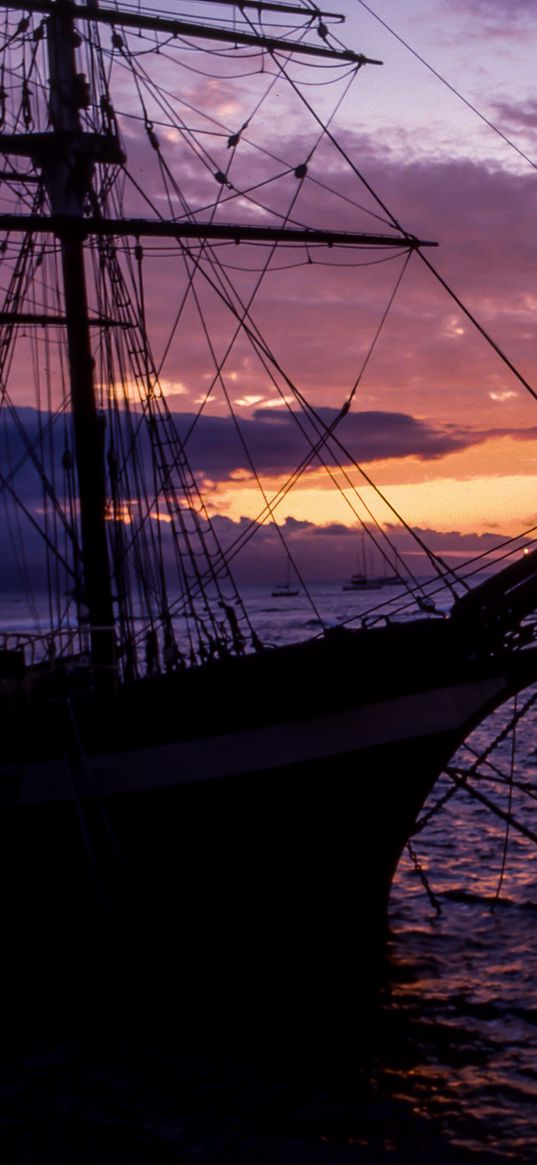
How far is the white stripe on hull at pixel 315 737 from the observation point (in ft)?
43.1

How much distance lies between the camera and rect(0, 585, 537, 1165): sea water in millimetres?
9711

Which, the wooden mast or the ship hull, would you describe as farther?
the wooden mast

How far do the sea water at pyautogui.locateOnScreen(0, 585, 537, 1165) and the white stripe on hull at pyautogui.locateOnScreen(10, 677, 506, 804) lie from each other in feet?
8.91

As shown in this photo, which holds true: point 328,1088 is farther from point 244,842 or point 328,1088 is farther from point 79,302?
point 79,302

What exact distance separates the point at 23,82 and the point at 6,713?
40.9ft

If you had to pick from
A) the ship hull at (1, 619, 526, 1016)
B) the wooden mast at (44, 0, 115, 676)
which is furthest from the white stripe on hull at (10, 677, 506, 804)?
the wooden mast at (44, 0, 115, 676)

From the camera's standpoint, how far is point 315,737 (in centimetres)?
1316

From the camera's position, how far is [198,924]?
14.1 m

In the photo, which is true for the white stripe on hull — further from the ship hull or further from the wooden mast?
the wooden mast

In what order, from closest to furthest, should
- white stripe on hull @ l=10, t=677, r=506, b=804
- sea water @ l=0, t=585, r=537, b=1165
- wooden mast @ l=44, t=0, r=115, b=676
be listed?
sea water @ l=0, t=585, r=537, b=1165 → white stripe on hull @ l=10, t=677, r=506, b=804 → wooden mast @ l=44, t=0, r=115, b=676

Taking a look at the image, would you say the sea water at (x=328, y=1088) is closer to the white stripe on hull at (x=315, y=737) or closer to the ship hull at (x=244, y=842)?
the ship hull at (x=244, y=842)

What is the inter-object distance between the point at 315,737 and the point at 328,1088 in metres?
3.71

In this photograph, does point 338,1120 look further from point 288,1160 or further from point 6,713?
point 6,713

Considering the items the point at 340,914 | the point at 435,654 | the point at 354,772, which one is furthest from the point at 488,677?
the point at 340,914
